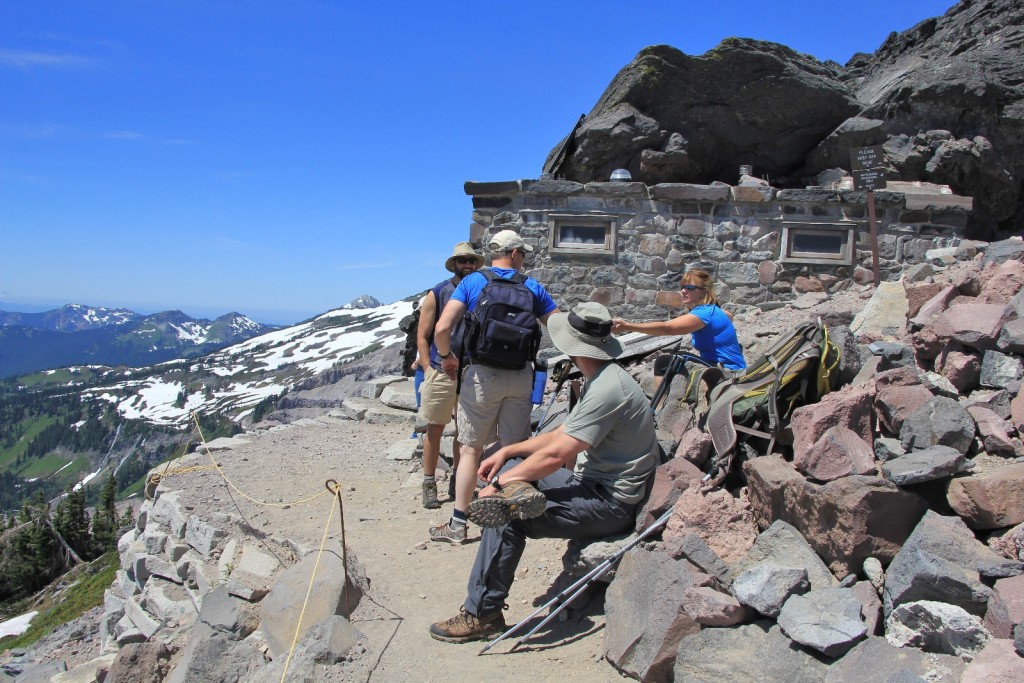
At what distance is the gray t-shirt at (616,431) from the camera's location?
3.65m

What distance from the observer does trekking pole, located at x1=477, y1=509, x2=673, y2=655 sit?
12.1 ft

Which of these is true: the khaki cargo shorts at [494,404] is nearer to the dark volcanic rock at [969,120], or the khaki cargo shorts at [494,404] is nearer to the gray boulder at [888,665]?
the gray boulder at [888,665]

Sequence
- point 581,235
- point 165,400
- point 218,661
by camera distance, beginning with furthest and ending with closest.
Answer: point 165,400 < point 581,235 < point 218,661

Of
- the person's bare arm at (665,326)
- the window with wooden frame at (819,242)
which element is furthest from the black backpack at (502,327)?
the window with wooden frame at (819,242)

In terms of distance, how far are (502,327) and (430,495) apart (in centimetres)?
199

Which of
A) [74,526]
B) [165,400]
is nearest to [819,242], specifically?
[74,526]

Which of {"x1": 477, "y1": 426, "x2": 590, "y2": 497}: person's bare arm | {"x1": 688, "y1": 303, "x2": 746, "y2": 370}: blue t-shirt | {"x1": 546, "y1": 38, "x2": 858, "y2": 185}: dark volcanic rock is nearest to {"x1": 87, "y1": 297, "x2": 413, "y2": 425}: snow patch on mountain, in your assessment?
{"x1": 546, "y1": 38, "x2": 858, "y2": 185}: dark volcanic rock

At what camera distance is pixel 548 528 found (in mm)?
3785

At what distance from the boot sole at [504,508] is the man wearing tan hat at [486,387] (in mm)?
1251

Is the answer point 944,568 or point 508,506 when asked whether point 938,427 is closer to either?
point 944,568

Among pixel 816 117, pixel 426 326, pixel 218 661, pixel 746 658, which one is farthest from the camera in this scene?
pixel 816 117

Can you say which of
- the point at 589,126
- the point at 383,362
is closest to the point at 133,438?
the point at 383,362

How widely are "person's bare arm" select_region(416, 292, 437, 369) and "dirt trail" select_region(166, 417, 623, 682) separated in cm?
132

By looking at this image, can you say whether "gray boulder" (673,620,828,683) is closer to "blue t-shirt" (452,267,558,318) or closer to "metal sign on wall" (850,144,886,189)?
"blue t-shirt" (452,267,558,318)
